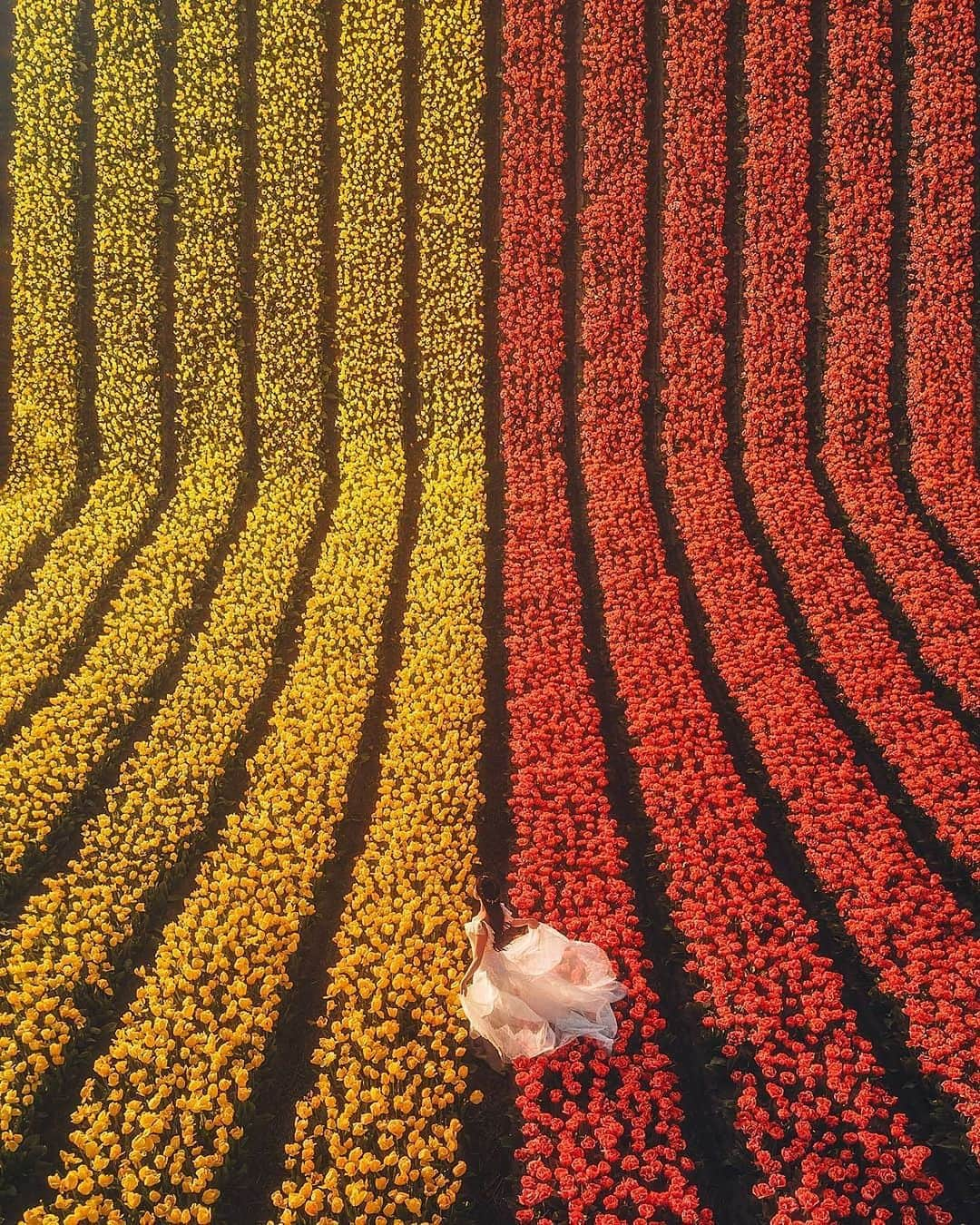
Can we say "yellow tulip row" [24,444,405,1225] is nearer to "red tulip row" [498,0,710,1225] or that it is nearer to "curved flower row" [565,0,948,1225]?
"red tulip row" [498,0,710,1225]

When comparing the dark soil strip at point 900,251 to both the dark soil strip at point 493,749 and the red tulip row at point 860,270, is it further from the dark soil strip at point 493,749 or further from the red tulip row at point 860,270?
the dark soil strip at point 493,749

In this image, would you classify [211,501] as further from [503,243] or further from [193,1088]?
[193,1088]

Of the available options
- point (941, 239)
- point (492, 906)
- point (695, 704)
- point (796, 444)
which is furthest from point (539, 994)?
point (941, 239)

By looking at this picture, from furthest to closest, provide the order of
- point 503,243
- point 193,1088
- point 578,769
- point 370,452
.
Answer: point 503,243
point 370,452
point 578,769
point 193,1088

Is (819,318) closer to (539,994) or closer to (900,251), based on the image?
(900,251)

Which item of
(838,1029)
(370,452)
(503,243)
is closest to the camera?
(838,1029)

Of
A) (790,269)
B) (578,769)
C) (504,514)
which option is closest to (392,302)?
(504,514)

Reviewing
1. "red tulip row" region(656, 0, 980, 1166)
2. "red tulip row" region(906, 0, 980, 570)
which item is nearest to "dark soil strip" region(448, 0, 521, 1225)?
"red tulip row" region(656, 0, 980, 1166)
